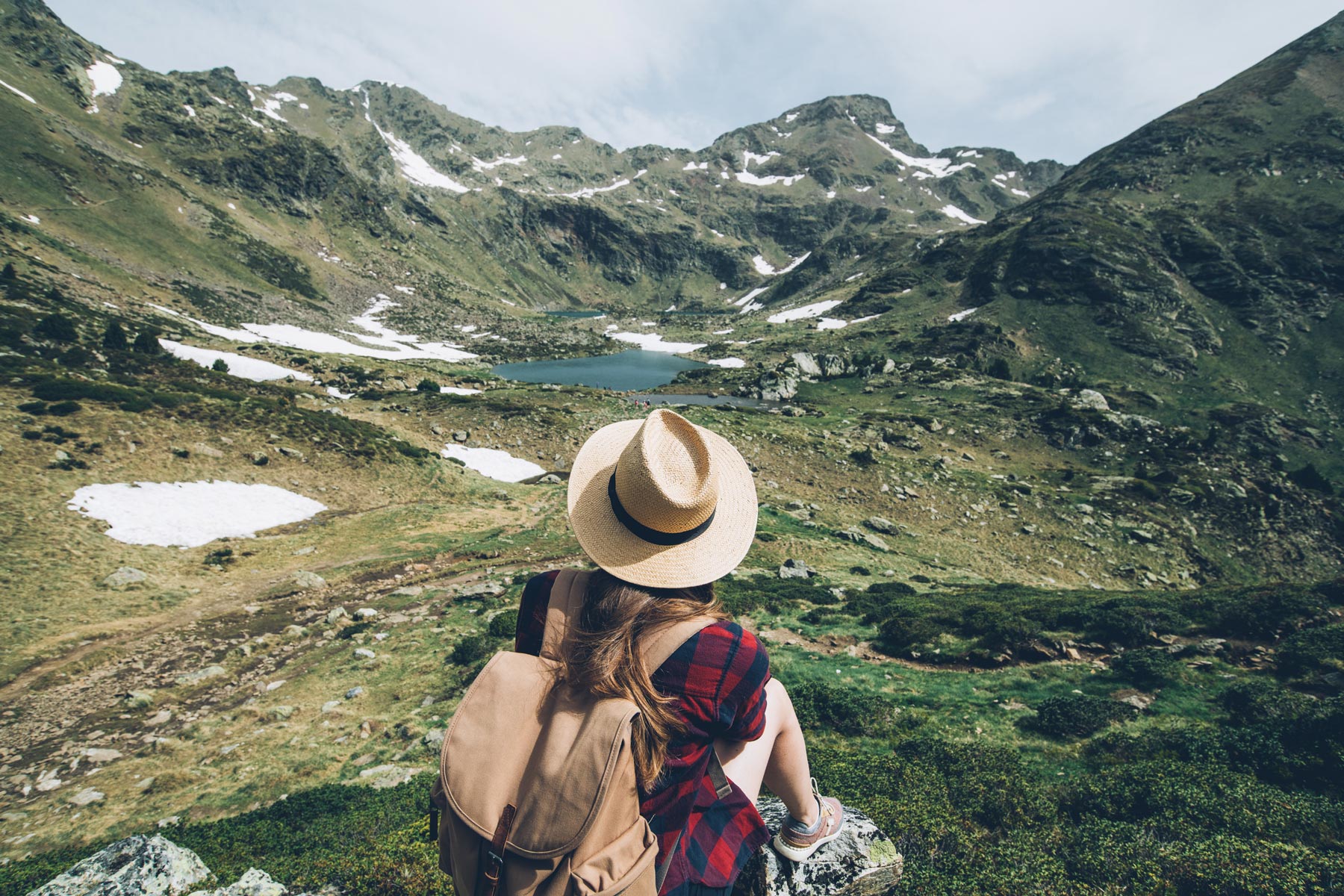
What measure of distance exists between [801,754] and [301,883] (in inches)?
212

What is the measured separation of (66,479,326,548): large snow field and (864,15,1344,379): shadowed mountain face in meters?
85.8

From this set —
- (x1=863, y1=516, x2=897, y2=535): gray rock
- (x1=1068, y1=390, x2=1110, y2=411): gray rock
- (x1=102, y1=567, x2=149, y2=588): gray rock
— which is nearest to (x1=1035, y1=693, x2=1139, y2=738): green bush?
(x1=863, y1=516, x2=897, y2=535): gray rock

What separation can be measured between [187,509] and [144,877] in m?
18.3

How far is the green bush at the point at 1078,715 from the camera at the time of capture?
27.9 feet

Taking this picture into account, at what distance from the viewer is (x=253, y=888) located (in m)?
4.62

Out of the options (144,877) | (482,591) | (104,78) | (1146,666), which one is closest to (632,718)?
(144,877)

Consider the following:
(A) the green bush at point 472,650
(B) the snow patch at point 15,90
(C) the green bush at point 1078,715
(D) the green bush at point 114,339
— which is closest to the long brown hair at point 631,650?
(C) the green bush at point 1078,715

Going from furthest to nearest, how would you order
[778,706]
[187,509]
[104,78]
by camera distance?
[104,78]
[187,509]
[778,706]

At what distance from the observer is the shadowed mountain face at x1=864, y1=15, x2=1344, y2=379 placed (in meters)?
69.6

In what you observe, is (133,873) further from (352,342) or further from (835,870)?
(352,342)

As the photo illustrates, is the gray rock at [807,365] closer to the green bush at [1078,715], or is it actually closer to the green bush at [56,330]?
the green bush at [1078,715]

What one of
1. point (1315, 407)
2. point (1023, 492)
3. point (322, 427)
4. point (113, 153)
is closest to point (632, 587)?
point (322, 427)

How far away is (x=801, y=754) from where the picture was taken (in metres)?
3.09

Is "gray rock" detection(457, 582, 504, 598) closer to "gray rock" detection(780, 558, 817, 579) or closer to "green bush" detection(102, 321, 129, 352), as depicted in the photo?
"gray rock" detection(780, 558, 817, 579)
